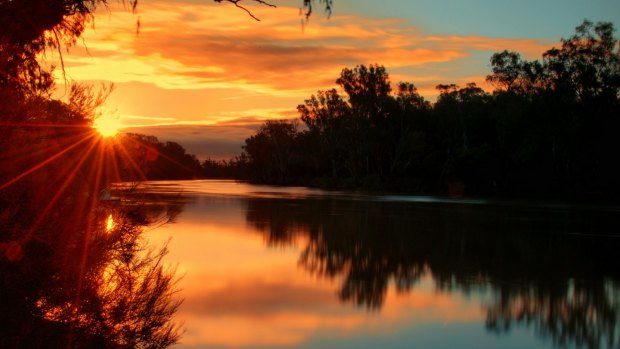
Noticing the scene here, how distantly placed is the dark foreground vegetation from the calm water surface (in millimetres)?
30137

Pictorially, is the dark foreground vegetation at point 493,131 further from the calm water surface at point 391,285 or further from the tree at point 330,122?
the calm water surface at point 391,285

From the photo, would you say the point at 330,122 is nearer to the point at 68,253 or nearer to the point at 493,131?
the point at 493,131

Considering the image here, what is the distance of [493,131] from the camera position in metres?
67.9

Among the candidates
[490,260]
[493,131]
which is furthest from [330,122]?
[490,260]

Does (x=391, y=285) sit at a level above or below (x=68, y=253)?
below

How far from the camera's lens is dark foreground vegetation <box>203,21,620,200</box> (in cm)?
5516

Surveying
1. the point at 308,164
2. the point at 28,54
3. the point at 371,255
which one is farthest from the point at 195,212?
the point at 308,164

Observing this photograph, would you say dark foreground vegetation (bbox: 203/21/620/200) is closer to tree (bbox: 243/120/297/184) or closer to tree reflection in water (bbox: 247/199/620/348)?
tree (bbox: 243/120/297/184)

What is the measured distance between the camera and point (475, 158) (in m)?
62.4

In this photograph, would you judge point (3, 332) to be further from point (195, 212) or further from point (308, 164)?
point (308, 164)

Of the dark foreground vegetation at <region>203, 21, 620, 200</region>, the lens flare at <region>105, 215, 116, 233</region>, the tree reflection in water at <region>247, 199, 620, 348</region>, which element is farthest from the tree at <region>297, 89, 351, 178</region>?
the lens flare at <region>105, 215, 116, 233</region>

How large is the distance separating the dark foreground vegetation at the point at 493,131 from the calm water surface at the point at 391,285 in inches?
1186

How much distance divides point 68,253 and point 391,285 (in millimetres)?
8492

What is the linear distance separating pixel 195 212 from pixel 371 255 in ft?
54.2
